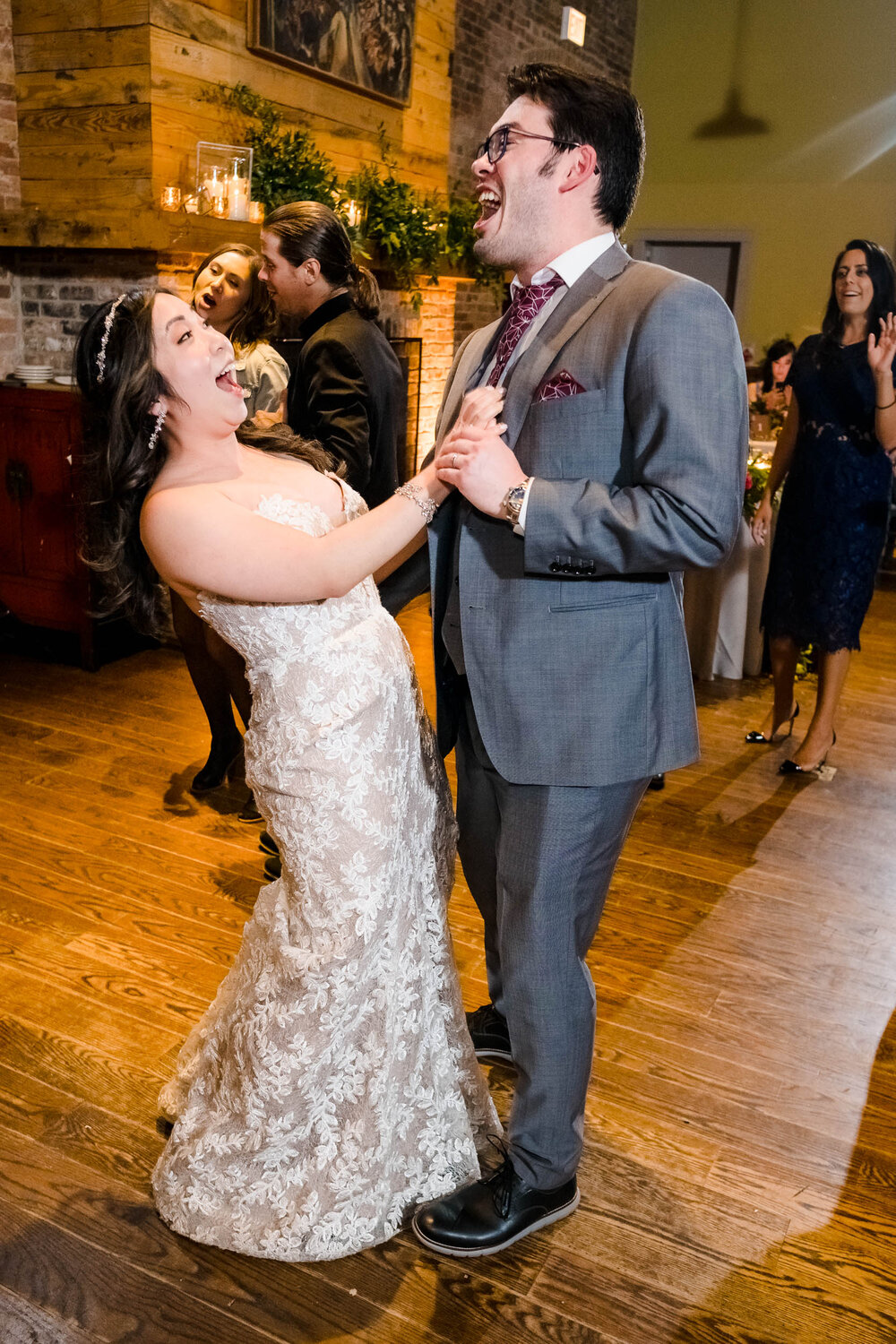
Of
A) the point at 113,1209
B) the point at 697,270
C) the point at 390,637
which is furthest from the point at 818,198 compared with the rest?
the point at 113,1209

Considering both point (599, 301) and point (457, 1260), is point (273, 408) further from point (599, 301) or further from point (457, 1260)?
point (457, 1260)

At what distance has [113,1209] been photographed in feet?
6.13

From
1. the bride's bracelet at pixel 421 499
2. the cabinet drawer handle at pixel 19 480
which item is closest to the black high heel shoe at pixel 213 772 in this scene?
the cabinet drawer handle at pixel 19 480

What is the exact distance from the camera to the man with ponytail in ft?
10.4

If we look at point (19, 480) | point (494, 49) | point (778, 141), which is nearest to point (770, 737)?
point (19, 480)

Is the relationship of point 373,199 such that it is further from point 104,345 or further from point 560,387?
point 560,387

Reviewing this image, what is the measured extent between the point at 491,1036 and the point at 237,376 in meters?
2.33

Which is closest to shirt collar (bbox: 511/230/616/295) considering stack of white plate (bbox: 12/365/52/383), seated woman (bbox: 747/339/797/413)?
stack of white plate (bbox: 12/365/52/383)

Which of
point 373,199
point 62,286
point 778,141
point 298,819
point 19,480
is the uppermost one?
point 778,141

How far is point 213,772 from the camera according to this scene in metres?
3.51

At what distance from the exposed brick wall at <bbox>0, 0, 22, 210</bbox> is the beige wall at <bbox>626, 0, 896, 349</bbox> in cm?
626

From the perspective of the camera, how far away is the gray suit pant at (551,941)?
1.65 meters

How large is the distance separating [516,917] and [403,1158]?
0.51 metres

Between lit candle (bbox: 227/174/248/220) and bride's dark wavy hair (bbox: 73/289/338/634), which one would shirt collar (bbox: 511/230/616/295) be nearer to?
bride's dark wavy hair (bbox: 73/289/338/634)
